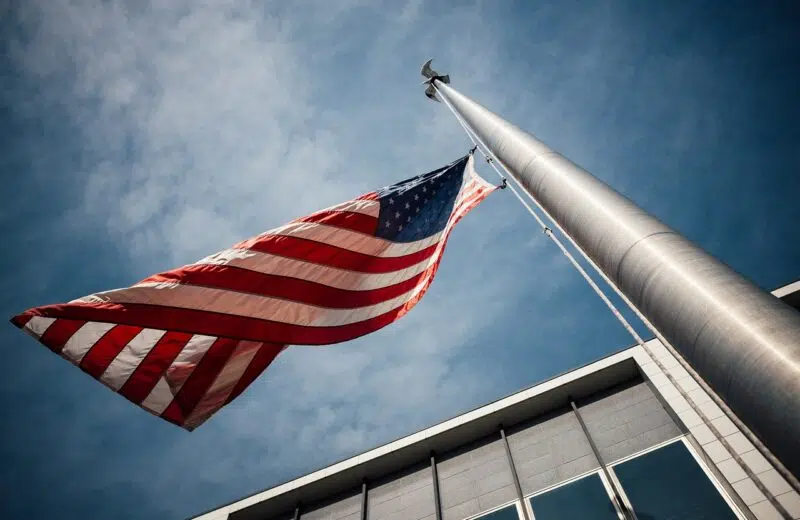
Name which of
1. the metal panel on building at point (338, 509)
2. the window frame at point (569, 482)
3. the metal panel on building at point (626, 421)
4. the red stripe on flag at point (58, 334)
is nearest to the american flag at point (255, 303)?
the red stripe on flag at point (58, 334)

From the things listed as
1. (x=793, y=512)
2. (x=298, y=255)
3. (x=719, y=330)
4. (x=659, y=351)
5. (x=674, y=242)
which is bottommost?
(x=719, y=330)

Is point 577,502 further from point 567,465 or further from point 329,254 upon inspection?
point 329,254

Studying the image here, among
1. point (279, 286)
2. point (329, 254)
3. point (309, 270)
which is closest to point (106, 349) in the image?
point (279, 286)

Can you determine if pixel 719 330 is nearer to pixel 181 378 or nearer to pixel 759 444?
pixel 759 444

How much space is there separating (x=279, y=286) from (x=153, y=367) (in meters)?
2.05

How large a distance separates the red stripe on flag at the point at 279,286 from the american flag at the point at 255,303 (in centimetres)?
2

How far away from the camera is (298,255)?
22.2ft

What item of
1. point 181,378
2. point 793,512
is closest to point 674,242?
point 181,378

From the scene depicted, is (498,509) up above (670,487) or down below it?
above

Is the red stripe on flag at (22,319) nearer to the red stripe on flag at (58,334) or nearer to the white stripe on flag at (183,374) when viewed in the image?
the red stripe on flag at (58,334)

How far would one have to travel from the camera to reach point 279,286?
6477 mm

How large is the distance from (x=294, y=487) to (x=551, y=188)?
42.2ft

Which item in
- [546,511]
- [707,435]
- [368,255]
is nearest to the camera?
[368,255]

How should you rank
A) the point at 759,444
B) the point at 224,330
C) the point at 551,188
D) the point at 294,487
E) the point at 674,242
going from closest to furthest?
the point at 759,444
the point at 674,242
the point at 551,188
the point at 224,330
the point at 294,487
